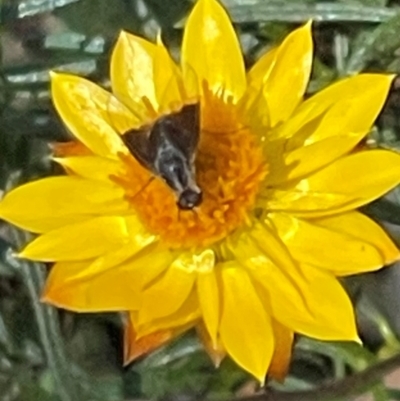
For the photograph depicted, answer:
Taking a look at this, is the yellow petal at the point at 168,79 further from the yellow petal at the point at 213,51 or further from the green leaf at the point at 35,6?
the green leaf at the point at 35,6

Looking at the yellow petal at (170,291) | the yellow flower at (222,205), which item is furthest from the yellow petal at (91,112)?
the yellow petal at (170,291)

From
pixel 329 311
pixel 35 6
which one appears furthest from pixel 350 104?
pixel 35 6

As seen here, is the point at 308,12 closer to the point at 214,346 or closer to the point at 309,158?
the point at 309,158

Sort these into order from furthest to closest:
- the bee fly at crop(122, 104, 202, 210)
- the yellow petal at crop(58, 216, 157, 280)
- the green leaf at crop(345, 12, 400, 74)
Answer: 1. the green leaf at crop(345, 12, 400, 74)
2. the yellow petal at crop(58, 216, 157, 280)
3. the bee fly at crop(122, 104, 202, 210)

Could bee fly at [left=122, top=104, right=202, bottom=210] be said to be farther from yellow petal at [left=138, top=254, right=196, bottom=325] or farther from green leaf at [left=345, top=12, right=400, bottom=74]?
green leaf at [left=345, top=12, right=400, bottom=74]

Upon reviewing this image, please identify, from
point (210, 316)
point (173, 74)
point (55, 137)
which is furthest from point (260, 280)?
point (55, 137)

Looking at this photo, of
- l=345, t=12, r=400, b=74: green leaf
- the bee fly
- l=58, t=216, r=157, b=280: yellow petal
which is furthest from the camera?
l=345, t=12, r=400, b=74: green leaf

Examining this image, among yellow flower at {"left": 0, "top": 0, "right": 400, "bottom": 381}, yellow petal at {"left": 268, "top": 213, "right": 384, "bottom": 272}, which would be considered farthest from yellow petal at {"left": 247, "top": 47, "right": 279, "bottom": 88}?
yellow petal at {"left": 268, "top": 213, "right": 384, "bottom": 272}

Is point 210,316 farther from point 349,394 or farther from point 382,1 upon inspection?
point 382,1
